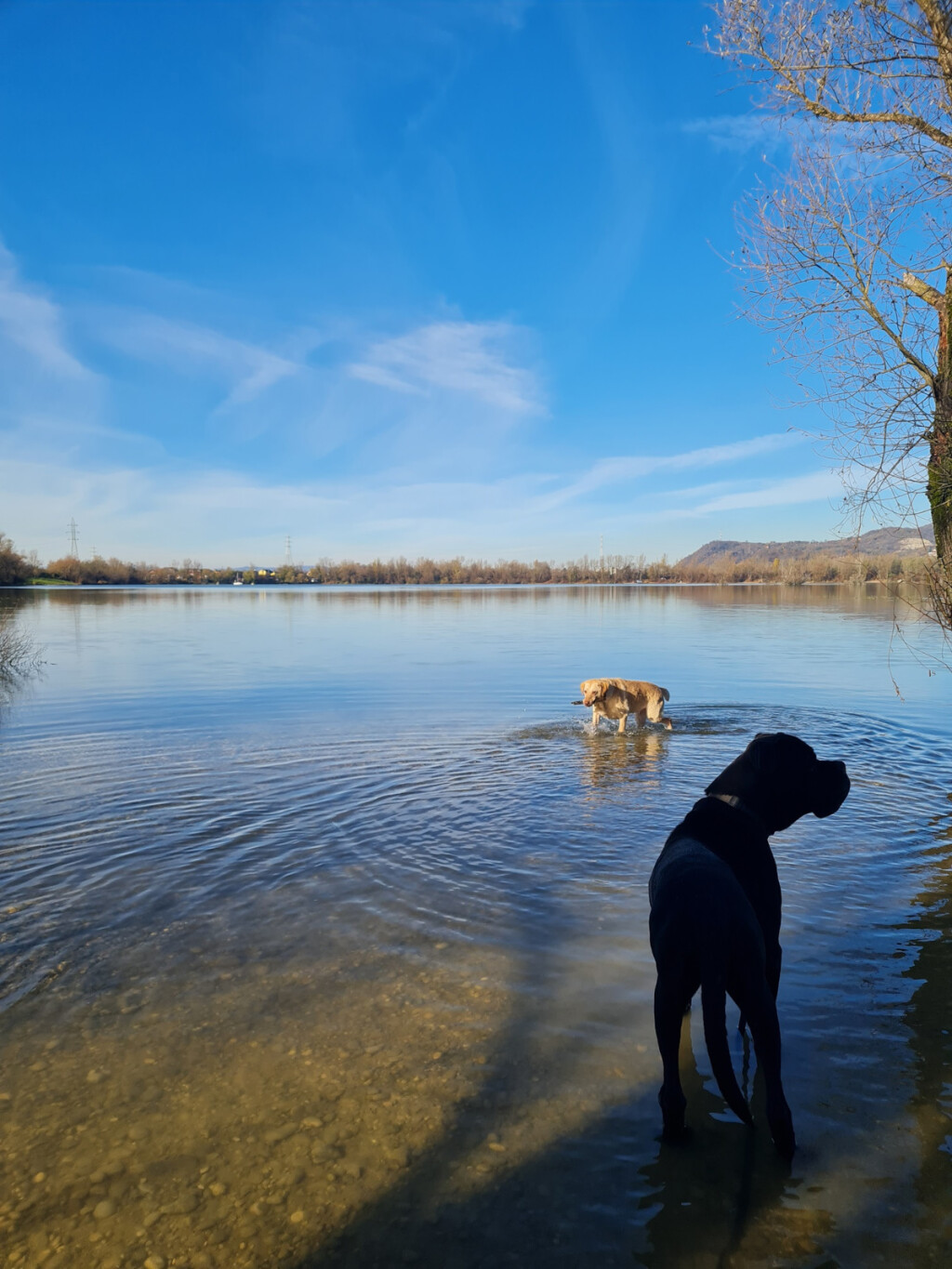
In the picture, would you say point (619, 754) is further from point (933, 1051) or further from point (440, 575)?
point (440, 575)

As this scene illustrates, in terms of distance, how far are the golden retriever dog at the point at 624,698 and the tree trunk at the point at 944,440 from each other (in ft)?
23.4

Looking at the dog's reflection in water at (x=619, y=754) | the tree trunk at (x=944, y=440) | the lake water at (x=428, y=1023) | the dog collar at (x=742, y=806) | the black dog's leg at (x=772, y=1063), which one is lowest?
the dog's reflection in water at (x=619, y=754)

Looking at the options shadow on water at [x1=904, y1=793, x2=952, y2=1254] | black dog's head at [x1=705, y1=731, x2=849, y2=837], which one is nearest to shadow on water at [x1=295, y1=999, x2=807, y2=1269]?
shadow on water at [x1=904, y1=793, x2=952, y2=1254]

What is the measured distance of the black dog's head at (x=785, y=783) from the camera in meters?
4.12

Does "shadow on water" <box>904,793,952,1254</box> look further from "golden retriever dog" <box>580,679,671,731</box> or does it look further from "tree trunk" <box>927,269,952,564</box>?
"golden retriever dog" <box>580,679,671,731</box>

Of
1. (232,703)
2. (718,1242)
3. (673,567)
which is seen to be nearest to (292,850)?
(718,1242)

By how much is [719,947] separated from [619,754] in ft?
29.2

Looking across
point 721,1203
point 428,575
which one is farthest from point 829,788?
point 428,575

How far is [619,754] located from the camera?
39.4 feet

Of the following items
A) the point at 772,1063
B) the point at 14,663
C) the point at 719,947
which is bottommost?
the point at 772,1063

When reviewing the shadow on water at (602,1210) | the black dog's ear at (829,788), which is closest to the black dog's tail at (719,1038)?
the shadow on water at (602,1210)

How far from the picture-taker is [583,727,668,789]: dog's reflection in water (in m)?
10.5

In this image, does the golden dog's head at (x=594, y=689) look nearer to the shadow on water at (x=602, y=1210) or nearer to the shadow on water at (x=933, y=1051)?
the shadow on water at (x=933, y=1051)

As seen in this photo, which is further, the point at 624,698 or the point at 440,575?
the point at 440,575
